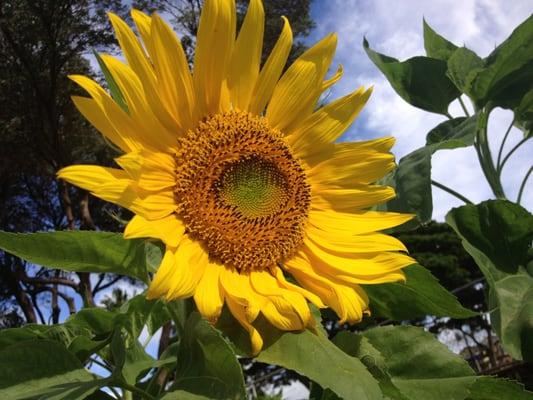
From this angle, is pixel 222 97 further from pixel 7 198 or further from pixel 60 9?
pixel 7 198

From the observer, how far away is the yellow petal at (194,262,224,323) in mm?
508

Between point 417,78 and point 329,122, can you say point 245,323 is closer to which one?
point 329,122

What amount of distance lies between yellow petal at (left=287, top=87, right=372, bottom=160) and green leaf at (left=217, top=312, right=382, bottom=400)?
23 centimetres

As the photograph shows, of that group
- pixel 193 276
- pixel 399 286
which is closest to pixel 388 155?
pixel 399 286

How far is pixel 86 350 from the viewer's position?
603mm

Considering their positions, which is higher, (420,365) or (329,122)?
(329,122)

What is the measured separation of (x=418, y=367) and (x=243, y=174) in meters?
0.27

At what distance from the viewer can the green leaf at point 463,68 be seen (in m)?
1.00

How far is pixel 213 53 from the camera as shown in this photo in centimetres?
62

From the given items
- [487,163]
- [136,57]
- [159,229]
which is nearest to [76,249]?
[159,229]

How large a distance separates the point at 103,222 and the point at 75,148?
1.30 meters

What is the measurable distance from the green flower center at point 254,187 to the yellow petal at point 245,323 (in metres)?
0.14

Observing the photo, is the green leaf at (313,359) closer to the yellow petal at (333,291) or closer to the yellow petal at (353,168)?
the yellow petal at (333,291)

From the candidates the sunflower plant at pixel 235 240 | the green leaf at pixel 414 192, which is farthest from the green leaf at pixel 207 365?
the green leaf at pixel 414 192
